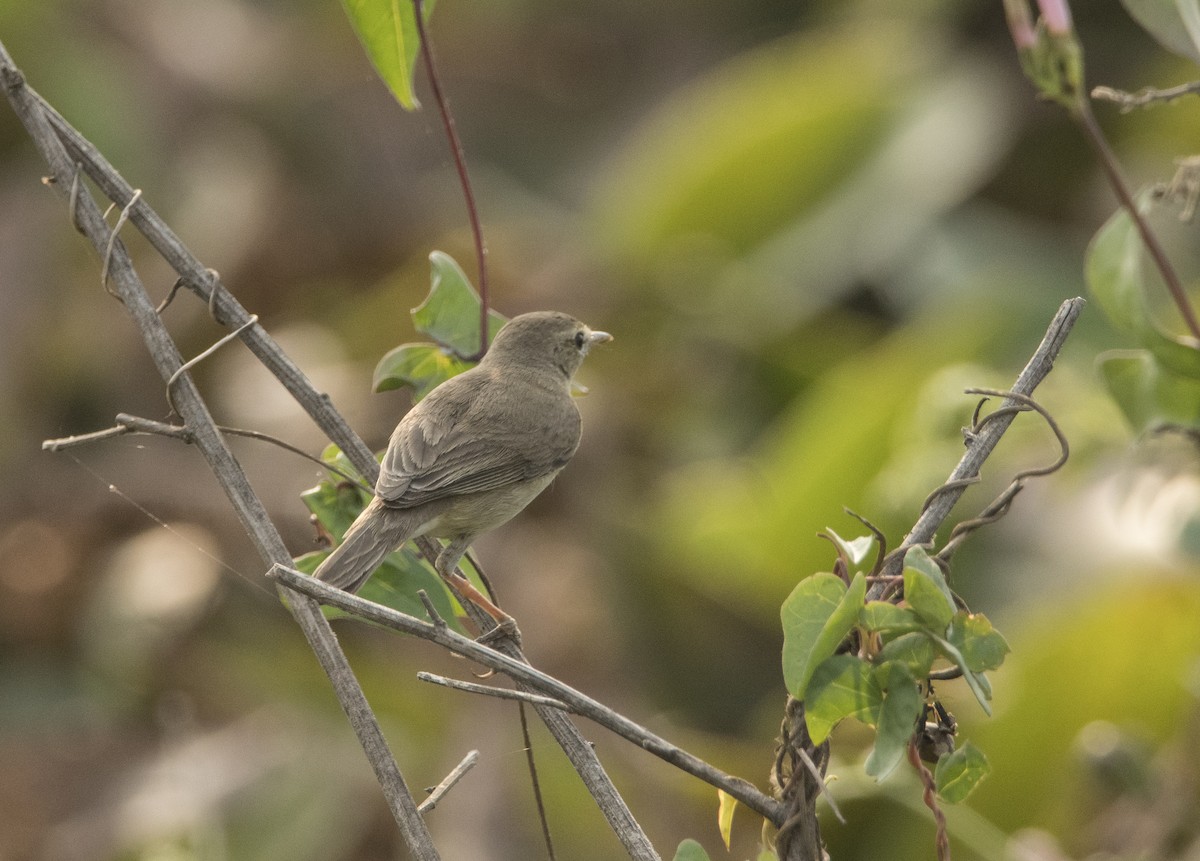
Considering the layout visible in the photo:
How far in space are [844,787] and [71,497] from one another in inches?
180

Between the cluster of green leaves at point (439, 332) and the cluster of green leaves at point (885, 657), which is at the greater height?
the cluster of green leaves at point (439, 332)

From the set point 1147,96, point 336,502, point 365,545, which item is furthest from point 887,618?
point 336,502

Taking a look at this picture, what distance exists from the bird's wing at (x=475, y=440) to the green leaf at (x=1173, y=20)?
170 centimetres

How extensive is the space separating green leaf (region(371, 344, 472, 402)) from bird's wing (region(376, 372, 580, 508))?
247mm

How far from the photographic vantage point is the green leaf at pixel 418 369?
2.72 metres

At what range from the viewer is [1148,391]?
8.47ft

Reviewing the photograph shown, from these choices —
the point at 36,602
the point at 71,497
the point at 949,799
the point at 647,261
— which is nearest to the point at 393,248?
the point at 647,261

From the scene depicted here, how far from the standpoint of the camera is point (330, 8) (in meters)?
8.66

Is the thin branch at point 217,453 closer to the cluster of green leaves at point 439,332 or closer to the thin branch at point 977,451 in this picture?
the cluster of green leaves at point 439,332

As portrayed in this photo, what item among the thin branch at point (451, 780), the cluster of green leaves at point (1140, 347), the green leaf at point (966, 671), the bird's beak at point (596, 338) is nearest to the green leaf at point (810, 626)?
the green leaf at point (966, 671)

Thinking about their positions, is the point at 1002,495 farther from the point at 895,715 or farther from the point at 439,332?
the point at 439,332

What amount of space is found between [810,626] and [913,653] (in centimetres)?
15

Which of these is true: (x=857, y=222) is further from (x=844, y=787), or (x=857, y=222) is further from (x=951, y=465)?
(x=844, y=787)

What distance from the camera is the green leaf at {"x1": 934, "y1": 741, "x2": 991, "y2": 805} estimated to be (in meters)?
1.84
